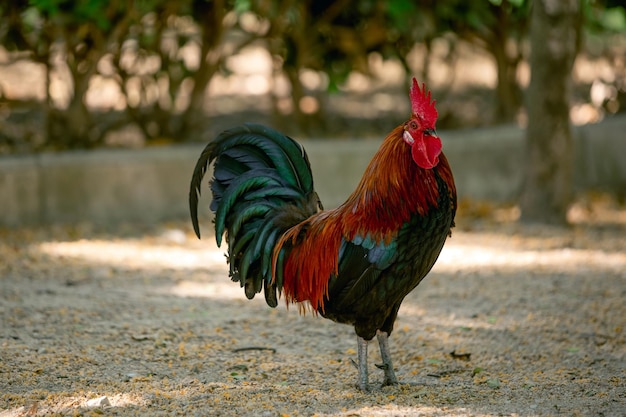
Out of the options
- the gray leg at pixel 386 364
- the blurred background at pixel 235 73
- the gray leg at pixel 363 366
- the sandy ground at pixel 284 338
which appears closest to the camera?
the sandy ground at pixel 284 338

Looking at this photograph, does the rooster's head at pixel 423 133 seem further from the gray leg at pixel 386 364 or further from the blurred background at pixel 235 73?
the blurred background at pixel 235 73

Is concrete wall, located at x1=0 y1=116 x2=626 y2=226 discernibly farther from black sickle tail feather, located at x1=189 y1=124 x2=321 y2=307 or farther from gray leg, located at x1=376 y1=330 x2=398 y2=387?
gray leg, located at x1=376 y1=330 x2=398 y2=387

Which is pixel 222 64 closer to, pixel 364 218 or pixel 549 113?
pixel 549 113

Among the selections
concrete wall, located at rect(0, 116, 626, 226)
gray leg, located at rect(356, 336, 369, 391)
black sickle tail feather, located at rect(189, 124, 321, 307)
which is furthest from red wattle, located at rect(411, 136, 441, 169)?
concrete wall, located at rect(0, 116, 626, 226)

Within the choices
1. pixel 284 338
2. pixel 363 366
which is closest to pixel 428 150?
pixel 363 366

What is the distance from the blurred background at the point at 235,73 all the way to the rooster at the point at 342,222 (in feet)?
14.0

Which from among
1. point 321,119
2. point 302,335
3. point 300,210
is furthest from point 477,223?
point 300,210

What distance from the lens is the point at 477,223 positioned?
914 centimetres

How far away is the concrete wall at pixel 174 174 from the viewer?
8.85 meters

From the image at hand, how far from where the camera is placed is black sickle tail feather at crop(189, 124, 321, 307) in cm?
493

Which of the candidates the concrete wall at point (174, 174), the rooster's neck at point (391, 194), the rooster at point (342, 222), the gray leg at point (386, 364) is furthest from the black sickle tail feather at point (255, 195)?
the concrete wall at point (174, 174)

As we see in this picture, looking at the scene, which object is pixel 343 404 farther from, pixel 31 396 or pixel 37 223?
pixel 37 223

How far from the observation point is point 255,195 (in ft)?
16.2

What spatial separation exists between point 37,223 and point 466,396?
18.3 feet
